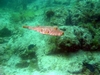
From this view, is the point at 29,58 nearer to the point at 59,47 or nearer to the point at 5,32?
the point at 59,47

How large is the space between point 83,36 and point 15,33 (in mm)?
4618

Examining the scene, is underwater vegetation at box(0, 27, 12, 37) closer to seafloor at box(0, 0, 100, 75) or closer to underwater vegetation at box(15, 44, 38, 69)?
seafloor at box(0, 0, 100, 75)

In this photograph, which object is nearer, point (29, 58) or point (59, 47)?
point (59, 47)

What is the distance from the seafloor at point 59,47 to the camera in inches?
237

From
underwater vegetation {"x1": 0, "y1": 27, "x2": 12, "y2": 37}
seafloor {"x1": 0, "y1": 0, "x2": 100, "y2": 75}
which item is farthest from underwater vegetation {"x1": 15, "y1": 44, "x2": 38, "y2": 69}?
underwater vegetation {"x1": 0, "y1": 27, "x2": 12, "y2": 37}

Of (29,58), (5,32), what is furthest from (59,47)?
(5,32)

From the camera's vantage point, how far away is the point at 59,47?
6418 millimetres

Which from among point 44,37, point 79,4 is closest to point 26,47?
point 44,37

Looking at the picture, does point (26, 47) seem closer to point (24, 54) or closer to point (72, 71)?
point (24, 54)

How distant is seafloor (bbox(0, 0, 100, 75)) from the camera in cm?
601

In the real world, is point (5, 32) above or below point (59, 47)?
above

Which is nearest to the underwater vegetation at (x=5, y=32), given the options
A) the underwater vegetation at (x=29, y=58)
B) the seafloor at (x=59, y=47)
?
the seafloor at (x=59, y=47)

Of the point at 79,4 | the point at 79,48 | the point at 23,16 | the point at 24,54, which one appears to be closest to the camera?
the point at 79,48

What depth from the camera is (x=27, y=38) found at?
856cm
